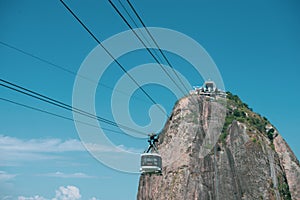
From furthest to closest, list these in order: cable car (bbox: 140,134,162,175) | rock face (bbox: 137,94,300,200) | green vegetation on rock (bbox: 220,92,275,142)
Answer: green vegetation on rock (bbox: 220,92,275,142) → rock face (bbox: 137,94,300,200) → cable car (bbox: 140,134,162,175)

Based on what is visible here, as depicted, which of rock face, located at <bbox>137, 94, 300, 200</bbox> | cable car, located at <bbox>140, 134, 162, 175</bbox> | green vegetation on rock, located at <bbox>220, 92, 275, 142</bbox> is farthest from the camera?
green vegetation on rock, located at <bbox>220, 92, 275, 142</bbox>

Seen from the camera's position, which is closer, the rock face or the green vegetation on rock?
the rock face

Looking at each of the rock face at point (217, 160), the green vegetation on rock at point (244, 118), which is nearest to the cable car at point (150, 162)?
the rock face at point (217, 160)

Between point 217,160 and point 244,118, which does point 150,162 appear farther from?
point 244,118

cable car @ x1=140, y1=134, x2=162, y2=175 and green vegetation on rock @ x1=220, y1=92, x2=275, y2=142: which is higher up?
green vegetation on rock @ x1=220, y1=92, x2=275, y2=142

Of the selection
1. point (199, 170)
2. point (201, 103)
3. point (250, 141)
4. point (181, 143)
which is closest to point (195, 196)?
point (199, 170)

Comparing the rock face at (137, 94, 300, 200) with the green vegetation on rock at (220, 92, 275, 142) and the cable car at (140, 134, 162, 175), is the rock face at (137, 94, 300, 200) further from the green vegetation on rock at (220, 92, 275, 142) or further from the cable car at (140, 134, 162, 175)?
the cable car at (140, 134, 162, 175)

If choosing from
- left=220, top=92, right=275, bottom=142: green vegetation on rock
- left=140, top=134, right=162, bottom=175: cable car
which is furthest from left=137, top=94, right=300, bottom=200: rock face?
left=140, top=134, right=162, bottom=175: cable car

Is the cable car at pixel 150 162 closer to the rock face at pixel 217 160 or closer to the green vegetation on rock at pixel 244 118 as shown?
the rock face at pixel 217 160
